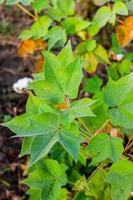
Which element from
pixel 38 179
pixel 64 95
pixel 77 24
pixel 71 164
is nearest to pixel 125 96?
pixel 64 95

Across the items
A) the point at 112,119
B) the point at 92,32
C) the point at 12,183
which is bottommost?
the point at 12,183

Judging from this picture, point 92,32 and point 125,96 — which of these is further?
point 92,32

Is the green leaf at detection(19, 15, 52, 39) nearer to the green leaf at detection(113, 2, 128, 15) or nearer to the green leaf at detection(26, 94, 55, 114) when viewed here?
the green leaf at detection(113, 2, 128, 15)

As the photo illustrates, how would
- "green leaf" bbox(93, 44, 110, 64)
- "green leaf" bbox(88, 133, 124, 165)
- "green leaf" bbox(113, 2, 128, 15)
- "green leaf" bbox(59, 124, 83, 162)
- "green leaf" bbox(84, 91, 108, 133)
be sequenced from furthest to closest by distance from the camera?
"green leaf" bbox(93, 44, 110, 64)
"green leaf" bbox(113, 2, 128, 15)
"green leaf" bbox(84, 91, 108, 133)
"green leaf" bbox(88, 133, 124, 165)
"green leaf" bbox(59, 124, 83, 162)

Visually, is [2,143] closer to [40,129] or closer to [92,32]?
[92,32]

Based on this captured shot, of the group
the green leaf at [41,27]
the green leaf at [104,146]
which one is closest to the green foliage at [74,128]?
the green leaf at [104,146]

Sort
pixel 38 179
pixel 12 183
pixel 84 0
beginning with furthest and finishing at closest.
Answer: pixel 84 0
pixel 12 183
pixel 38 179

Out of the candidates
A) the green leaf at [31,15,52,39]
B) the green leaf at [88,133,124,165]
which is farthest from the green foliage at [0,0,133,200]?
the green leaf at [31,15,52,39]
